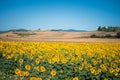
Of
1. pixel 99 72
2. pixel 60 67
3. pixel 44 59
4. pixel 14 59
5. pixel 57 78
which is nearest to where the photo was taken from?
pixel 57 78

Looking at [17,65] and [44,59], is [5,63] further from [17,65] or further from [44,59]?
[44,59]

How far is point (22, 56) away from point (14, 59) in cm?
54

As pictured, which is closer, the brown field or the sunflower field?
the sunflower field

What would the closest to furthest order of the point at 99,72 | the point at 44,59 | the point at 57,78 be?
the point at 57,78 < the point at 99,72 < the point at 44,59

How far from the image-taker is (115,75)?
6684 mm

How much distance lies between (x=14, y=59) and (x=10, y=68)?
0.52 metres

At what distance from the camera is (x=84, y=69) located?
7.39m

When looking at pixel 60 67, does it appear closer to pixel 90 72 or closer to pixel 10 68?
pixel 90 72

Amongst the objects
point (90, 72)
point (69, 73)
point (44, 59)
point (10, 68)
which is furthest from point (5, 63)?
point (90, 72)

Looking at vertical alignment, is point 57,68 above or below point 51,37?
above

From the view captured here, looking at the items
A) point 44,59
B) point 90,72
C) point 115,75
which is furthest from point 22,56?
point 115,75

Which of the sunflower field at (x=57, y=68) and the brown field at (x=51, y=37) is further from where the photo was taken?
the brown field at (x=51, y=37)

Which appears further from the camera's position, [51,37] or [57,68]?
[51,37]

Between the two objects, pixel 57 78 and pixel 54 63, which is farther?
pixel 54 63
